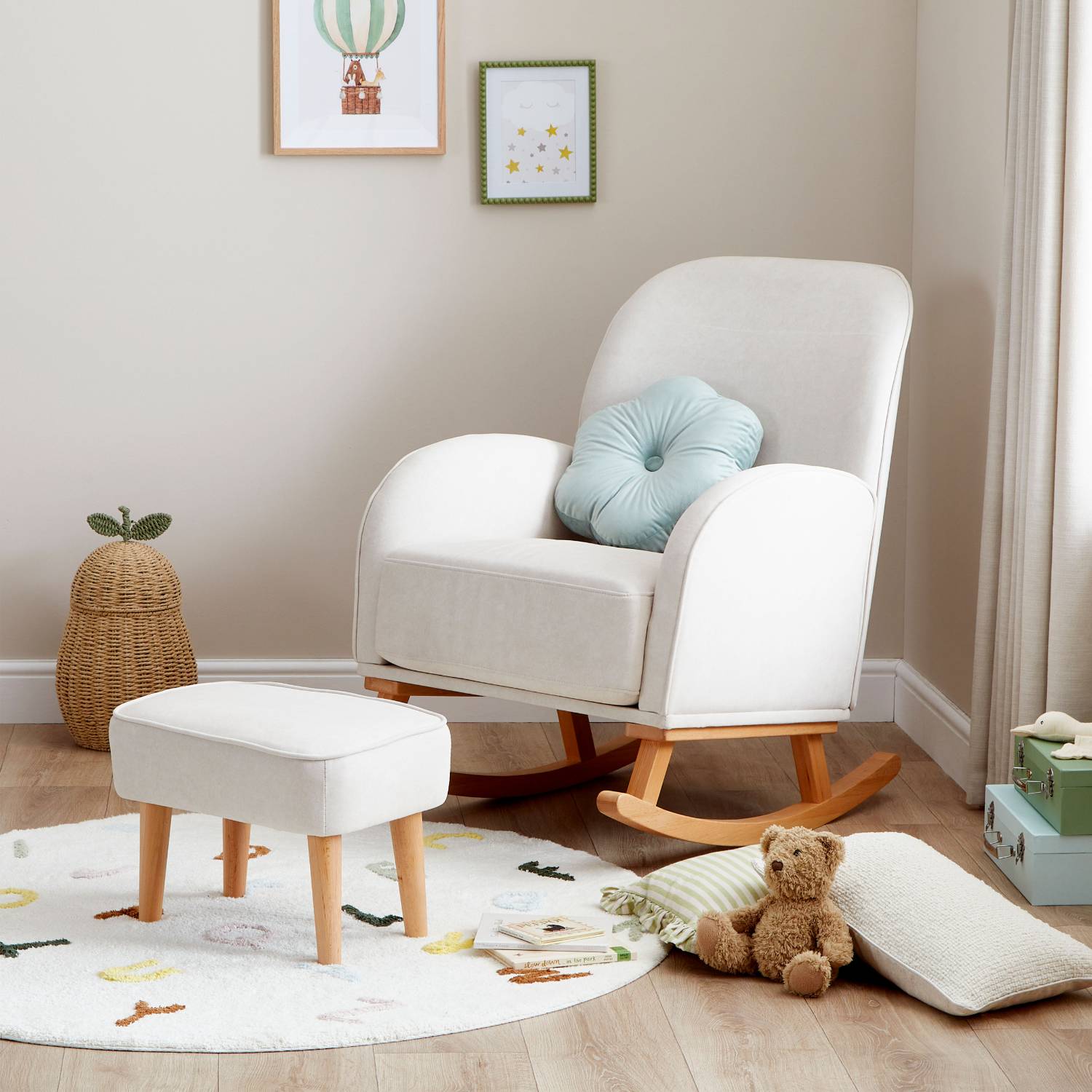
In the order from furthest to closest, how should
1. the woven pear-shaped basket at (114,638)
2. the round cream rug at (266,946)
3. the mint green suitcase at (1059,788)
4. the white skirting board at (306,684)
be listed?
1. the white skirting board at (306,684)
2. the woven pear-shaped basket at (114,638)
3. the mint green suitcase at (1059,788)
4. the round cream rug at (266,946)

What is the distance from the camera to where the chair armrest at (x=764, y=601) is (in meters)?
2.16

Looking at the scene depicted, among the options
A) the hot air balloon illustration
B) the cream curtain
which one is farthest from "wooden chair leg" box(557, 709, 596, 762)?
the hot air balloon illustration

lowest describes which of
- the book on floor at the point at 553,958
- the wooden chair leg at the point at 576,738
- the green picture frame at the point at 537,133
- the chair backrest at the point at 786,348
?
the book on floor at the point at 553,958

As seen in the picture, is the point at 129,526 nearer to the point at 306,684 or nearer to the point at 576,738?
the point at 306,684

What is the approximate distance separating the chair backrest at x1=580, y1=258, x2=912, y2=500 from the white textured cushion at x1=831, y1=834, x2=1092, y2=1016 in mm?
776

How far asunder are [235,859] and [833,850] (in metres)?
0.84

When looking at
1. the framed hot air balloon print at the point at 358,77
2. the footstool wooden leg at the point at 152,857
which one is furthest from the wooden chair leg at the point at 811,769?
the framed hot air balloon print at the point at 358,77

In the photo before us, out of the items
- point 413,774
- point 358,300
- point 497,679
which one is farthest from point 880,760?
point 358,300

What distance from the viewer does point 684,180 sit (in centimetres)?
316

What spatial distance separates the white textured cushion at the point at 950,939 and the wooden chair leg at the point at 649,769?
372mm

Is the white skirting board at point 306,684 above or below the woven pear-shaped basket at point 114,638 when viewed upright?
below

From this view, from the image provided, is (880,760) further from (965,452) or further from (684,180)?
(684,180)

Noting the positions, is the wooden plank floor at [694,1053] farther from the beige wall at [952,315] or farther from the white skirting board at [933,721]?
the beige wall at [952,315]

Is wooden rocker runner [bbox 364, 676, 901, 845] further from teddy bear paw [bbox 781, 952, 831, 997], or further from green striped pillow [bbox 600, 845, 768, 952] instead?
teddy bear paw [bbox 781, 952, 831, 997]
